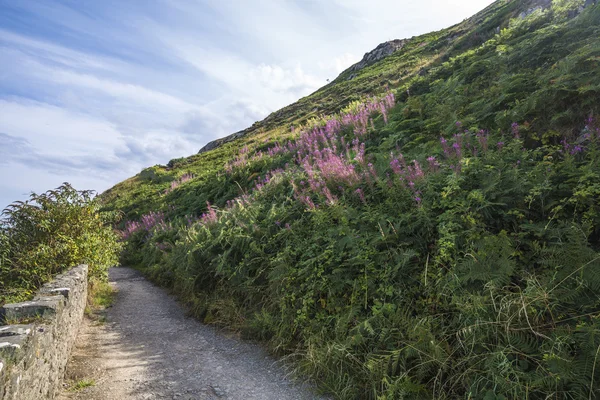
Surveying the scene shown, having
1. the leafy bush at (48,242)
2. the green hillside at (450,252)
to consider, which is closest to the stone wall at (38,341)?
the leafy bush at (48,242)

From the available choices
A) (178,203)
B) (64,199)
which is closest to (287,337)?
(64,199)

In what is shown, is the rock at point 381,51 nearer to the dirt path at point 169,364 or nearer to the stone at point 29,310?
the dirt path at point 169,364

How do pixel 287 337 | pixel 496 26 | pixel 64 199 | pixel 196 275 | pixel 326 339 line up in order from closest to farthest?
pixel 326 339
pixel 287 337
pixel 196 275
pixel 64 199
pixel 496 26

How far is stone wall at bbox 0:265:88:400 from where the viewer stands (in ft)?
10.5

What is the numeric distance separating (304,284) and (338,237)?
38.9 inches

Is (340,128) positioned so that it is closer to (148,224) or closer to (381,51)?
(148,224)

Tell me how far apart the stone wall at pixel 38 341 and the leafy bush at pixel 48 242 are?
68.5 inches

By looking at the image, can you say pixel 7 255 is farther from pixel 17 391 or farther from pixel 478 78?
pixel 478 78

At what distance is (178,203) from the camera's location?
66.8 feet

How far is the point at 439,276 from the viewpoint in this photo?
4668 mm

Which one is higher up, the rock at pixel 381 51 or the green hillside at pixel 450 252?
the rock at pixel 381 51

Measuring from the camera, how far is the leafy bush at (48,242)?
761cm

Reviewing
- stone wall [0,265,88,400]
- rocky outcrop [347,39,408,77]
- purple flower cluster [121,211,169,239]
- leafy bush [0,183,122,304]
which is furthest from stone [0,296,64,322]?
rocky outcrop [347,39,408,77]

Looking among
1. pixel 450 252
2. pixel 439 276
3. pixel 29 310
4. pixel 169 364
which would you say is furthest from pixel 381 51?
pixel 29 310
